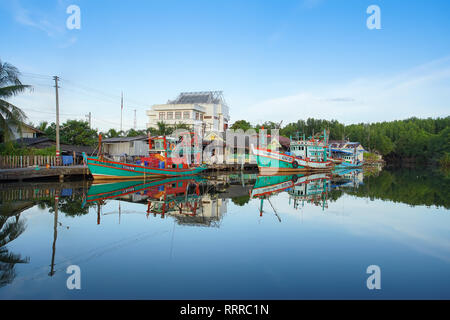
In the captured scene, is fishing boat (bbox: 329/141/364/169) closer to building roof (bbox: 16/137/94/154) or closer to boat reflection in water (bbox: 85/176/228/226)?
boat reflection in water (bbox: 85/176/228/226)

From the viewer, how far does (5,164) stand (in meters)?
23.9

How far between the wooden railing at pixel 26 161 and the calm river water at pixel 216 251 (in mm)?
10547

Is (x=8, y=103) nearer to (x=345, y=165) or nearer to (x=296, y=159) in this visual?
(x=296, y=159)

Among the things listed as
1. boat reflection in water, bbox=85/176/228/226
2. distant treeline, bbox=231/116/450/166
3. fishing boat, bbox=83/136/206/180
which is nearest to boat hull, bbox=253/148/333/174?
fishing boat, bbox=83/136/206/180

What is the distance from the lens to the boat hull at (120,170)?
24.4 meters

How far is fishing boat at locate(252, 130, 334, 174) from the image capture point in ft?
117

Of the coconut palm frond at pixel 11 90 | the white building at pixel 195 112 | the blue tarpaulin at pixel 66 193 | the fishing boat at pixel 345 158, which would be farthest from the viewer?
the white building at pixel 195 112

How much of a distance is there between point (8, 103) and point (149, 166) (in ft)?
38.4

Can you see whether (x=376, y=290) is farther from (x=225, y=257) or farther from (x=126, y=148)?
(x=126, y=148)

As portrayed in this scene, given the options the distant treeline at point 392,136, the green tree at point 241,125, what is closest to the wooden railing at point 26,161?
the green tree at point 241,125

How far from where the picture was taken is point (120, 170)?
25641 mm

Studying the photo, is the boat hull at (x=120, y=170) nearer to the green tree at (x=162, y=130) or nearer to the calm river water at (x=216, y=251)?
the calm river water at (x=216, y=251)

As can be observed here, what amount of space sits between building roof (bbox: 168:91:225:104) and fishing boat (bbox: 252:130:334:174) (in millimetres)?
28589
